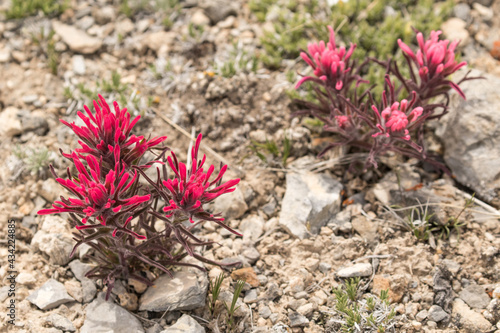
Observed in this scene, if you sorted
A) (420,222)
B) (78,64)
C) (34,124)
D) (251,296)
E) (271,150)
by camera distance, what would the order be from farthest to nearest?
Result: (78,64)
(34,124)
(271,150)
(420,222)
(251,296)

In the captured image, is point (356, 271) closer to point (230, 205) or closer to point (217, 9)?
point (230, 205)

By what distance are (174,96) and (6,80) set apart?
190 centimetres

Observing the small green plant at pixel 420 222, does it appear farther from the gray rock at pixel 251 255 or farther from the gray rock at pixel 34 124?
the gray rock at pixel 34 124

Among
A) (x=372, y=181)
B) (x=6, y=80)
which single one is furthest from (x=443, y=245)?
(x=6, y=80)

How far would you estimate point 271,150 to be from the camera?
14.6ft

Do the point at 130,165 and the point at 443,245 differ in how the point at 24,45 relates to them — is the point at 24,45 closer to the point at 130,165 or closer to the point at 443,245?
the point at 130,165

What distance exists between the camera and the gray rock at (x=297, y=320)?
3.44 metres

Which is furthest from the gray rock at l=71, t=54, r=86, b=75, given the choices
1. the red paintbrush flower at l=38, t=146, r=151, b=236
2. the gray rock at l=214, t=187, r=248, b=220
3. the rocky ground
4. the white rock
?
the red paintbrush flower at l=38, t=146, r=151, b=236

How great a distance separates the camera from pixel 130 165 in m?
3.09

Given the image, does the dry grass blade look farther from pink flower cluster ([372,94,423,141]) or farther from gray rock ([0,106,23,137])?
pink flower cluster ([372,94,423,141])

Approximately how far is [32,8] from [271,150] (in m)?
3.55

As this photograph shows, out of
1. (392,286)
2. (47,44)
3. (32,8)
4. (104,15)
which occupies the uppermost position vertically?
(32,8)

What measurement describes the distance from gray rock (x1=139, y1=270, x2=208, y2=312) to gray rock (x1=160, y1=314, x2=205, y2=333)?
12 cm

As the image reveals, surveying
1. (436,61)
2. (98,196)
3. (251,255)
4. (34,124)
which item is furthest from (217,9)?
(98,196)
